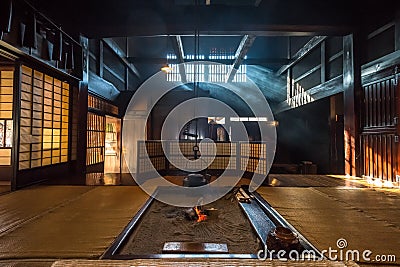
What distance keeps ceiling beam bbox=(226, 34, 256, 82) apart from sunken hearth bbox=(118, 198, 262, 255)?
4465mm

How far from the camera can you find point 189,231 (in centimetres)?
217

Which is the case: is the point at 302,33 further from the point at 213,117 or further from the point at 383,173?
the point at 213,117

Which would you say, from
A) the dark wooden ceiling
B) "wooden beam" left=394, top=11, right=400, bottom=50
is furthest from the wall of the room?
"wooden beam" left=394, top=11, right=400, bottom=50

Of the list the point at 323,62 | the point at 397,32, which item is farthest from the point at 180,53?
the point at 397,32

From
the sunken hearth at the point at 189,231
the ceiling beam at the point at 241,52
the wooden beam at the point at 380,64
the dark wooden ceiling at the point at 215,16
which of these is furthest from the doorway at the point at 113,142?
the wooden beam at the point at 380,64

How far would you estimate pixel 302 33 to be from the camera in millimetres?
5492

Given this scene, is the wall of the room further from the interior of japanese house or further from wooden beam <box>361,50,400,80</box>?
wooden beam <box>361,50,400,80</box>

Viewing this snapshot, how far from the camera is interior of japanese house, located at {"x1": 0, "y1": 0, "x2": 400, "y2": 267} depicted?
1.89 metres

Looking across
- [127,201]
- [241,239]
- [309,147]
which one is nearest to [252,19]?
[127,201]

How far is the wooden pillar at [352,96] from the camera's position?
17.2ft

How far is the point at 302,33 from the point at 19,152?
544 cm

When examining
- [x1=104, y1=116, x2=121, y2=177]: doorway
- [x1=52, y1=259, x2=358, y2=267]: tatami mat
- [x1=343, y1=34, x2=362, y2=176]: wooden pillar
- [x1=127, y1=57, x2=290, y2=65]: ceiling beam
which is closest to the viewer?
[x1=52, y1=259, x2=358, y2=267]: tatami mat

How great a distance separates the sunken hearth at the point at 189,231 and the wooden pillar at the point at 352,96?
145 inches

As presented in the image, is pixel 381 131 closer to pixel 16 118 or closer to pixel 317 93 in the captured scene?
pixel 317 93
